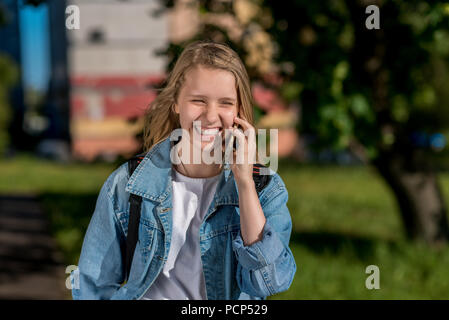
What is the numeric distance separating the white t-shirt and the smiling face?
0.58ft

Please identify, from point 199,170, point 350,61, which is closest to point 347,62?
point 350,61

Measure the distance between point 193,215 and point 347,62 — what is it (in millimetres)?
3891

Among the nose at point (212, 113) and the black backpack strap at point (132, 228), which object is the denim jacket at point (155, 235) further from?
the nose at point (212, 113)

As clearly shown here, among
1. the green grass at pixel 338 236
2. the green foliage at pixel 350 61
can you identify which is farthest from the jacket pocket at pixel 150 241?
the green foliage at pixel 350 61

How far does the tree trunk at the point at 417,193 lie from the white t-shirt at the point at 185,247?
573 centimetres

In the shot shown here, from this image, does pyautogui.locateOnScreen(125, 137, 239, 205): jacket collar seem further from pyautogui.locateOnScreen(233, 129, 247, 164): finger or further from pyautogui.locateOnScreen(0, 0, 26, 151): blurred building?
pyautogui.locateOnScreen(0, 0, 26, 151): blurred building

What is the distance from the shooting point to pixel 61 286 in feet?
18.6

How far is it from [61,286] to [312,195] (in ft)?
30.2

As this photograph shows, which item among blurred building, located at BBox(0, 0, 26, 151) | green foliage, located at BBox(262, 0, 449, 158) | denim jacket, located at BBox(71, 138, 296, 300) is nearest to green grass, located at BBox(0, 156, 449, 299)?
green foliage, located at BBox(262, 0, 449, 158)

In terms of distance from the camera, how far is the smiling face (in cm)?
145

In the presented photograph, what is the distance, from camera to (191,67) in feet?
4.89

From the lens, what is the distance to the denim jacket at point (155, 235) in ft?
4.99

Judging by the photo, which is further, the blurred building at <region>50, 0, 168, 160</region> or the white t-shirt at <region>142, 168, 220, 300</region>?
the blurred building at <region>50, 0, 168, 160</region>

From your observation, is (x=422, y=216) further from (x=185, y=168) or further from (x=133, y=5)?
(x=133, y=5)
